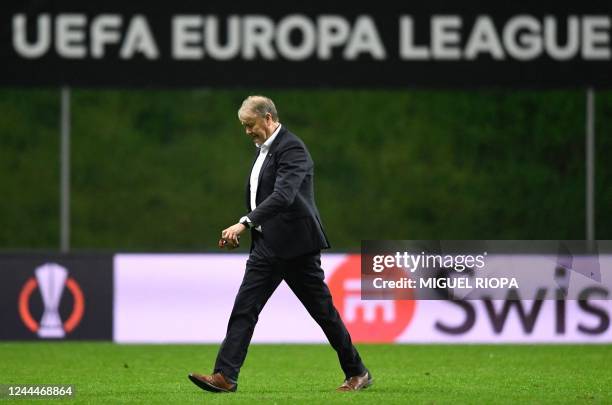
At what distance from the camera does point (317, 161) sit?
2752 cm

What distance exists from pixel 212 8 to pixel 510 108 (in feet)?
45.4

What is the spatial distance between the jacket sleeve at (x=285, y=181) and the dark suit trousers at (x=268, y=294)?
0.92ft

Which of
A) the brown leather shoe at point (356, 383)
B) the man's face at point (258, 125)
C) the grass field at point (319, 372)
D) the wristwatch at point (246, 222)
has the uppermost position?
the man's face at point (258, 125)

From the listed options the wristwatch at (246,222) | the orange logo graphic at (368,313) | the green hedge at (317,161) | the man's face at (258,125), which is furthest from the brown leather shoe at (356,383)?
the green hedge at (317,161)

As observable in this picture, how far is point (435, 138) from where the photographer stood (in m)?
27.5

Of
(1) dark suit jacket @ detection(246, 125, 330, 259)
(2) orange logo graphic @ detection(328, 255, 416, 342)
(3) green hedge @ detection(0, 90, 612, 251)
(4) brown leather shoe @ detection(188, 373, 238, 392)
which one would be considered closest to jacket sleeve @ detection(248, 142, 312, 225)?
(1) dark suit jacket @ detection(246, 125, 330, 259)

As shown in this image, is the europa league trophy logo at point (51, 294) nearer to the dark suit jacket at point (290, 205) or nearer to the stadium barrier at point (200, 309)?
the stadium barrier at point (200, 309)

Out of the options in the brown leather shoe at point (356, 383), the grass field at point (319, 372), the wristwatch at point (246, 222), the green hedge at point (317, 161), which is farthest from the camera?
the green hedge at point (317, 161)

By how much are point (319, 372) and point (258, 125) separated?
2634mm

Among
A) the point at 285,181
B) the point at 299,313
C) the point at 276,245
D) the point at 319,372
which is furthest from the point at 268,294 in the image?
the point at 299,313

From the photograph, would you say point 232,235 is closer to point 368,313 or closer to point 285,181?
point 285,181

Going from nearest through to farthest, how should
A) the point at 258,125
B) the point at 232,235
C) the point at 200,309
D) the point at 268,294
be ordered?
the point at 232,235 → the point at 258,125 → the point at 268,294 → the point at 200,309

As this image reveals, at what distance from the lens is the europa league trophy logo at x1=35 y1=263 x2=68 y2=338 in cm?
1334

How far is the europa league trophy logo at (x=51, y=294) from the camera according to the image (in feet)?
43.8
